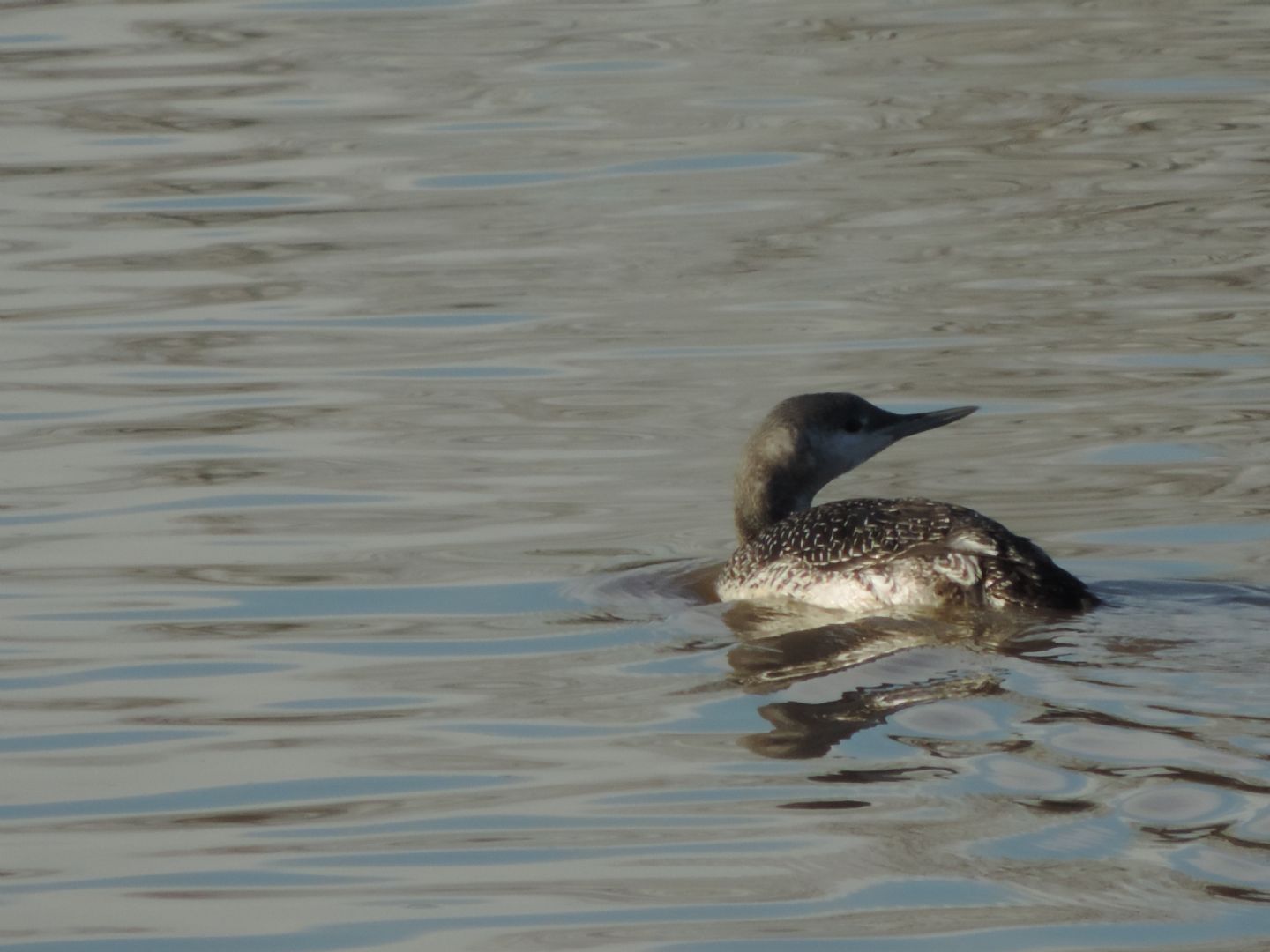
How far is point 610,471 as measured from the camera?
925cm

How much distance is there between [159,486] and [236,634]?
1.84 meters

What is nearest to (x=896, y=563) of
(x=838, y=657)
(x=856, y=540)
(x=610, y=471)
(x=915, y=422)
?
(x=856, y=540)

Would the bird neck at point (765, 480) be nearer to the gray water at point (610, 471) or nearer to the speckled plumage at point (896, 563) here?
the gray water at point (610, 471)

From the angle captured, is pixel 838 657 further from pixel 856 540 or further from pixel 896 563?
pixel 856 540

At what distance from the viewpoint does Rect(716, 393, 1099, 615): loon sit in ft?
23.4

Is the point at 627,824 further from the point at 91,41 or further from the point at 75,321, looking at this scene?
the point at 91,41

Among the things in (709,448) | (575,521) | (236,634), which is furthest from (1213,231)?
(236,634)

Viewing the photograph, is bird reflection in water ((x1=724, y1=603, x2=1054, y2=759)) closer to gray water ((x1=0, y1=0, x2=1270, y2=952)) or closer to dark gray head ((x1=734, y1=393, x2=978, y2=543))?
gray water ((x1=0, y1=0, x2=1270, y2=952))

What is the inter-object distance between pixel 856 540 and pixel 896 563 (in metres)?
0.22

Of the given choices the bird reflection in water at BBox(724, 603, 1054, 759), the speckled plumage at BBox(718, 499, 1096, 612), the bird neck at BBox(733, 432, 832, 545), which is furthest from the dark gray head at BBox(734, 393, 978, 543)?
Answer: the bird reflection in water at BBox(724, 603, 1054, 759)

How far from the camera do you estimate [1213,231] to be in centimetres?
1257

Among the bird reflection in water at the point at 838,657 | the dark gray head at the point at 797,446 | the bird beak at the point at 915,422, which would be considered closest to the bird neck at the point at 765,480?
the dark gray head at the point at 797,446

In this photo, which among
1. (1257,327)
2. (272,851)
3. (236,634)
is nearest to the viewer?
(272,851)

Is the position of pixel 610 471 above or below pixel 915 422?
below
